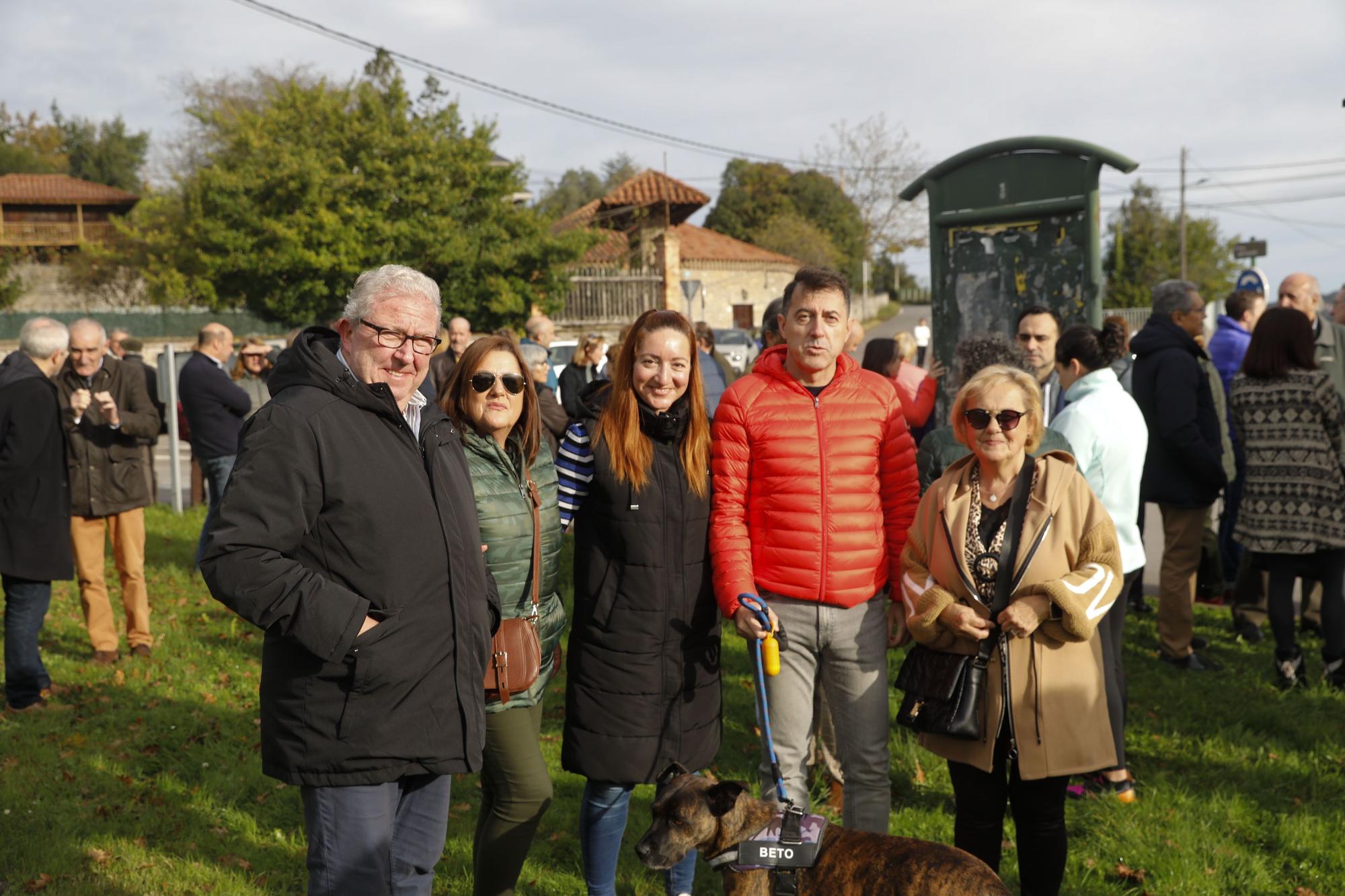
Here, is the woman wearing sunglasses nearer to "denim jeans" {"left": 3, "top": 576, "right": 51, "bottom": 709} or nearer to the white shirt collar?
the white shirt collar

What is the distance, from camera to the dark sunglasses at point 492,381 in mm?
3342

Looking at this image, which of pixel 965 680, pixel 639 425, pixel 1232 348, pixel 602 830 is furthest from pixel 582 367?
pixel 965 680

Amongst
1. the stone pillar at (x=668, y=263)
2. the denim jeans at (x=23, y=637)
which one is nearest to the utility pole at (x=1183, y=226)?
the stone pillar at (x=668, y=263)

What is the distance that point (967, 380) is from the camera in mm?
3869

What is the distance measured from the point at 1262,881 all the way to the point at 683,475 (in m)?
2.73

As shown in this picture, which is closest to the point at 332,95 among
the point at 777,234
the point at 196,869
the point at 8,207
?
the point at 777,234

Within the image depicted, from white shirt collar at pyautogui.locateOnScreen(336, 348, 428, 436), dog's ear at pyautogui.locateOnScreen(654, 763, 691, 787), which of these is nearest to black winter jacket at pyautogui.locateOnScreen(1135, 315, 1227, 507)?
dog's ear at pyautogui.locateOnScreen(654, 763, 691, 787)

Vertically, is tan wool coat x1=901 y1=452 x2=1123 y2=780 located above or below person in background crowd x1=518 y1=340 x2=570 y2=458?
below

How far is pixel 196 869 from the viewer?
4223 mm

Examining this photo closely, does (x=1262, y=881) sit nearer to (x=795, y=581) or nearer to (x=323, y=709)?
(x=795, y=581)

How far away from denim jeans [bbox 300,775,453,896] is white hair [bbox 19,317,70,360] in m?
4.69

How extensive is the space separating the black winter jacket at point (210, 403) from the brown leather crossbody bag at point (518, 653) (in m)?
6.14

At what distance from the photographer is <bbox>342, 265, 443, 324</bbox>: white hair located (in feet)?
8.65

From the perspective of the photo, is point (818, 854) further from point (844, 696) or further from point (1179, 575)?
point (1179, 575)
